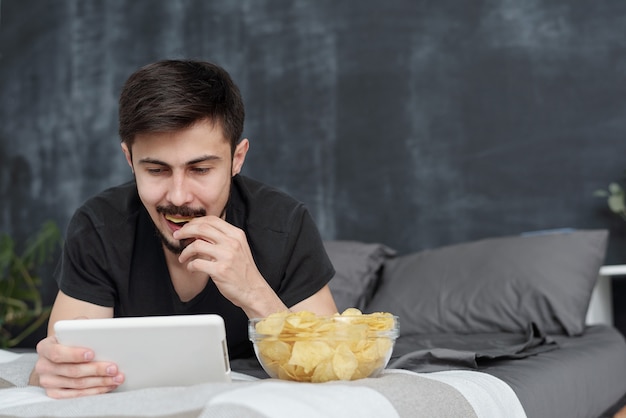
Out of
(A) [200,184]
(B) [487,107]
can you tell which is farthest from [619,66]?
(A) [200,184]

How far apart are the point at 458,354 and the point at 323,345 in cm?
54

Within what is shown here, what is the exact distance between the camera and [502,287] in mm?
2623

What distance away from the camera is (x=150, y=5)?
4.04 m

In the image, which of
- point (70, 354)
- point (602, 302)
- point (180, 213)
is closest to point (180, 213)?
point (180, 213)

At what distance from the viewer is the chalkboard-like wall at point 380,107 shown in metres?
3.19

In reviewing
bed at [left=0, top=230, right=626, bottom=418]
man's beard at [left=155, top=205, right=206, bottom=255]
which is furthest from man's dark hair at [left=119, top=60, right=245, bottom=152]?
bed at [left=0, top=230, right=626, bottom=418]

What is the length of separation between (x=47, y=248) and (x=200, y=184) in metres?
2.34

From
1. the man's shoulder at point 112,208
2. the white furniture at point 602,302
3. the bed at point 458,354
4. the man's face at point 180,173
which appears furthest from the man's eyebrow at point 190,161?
the white furniture at point 602,302

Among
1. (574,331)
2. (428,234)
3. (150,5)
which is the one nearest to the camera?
(574,331)

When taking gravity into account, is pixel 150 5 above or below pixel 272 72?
above

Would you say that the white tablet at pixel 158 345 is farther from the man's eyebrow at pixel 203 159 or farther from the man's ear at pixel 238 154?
the man's ear at pixel 238 154

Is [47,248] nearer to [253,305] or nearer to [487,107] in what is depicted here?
[487,107]

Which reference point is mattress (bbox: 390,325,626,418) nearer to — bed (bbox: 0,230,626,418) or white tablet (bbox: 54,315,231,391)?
bed (bbox: 0,230,626,418)

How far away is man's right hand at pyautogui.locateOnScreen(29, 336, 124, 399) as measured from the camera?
4.17 ft
